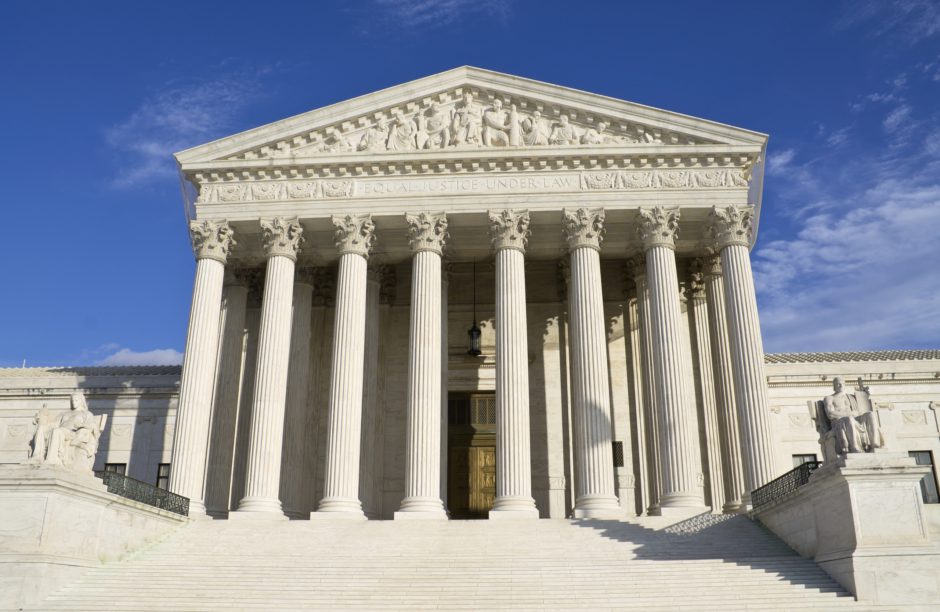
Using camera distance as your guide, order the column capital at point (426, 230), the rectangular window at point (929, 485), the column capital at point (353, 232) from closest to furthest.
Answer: the column capital at point (426, 230) → the column capital at point (353, 232) → the rectangular window at point (929, 485)

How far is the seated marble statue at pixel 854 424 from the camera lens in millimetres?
18938

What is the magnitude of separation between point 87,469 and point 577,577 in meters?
13.5

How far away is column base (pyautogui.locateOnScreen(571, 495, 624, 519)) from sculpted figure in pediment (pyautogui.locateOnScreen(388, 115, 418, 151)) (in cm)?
1455

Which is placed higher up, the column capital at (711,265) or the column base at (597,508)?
the column capital at (711,265)

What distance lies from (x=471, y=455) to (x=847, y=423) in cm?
1822

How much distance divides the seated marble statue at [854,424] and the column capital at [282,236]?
19462 mm

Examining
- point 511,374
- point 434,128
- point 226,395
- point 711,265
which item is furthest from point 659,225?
point 226,395

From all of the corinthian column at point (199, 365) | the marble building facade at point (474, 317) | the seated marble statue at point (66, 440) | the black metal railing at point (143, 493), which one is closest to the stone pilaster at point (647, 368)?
the marble building facade at point (474, 317)

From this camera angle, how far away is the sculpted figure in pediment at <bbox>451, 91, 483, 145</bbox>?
101 feet

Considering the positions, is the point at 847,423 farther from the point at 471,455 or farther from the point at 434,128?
the point at 434,128

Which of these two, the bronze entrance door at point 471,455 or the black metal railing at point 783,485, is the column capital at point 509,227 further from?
the black metal railing at point 783,485

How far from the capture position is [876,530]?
696 inches

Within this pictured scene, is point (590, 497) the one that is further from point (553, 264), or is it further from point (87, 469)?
point (87, 469)

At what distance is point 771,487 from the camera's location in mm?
23516
